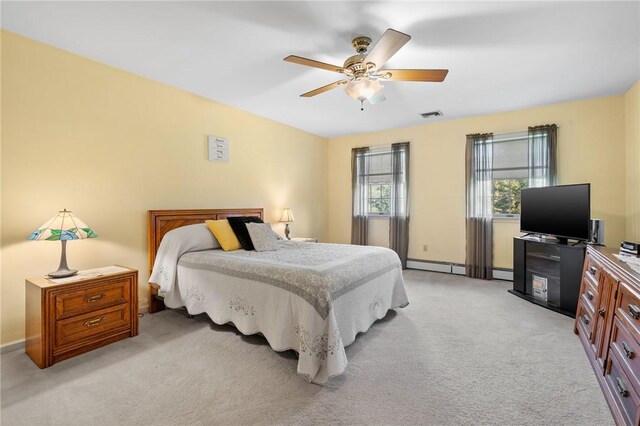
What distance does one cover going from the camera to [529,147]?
14.3ft

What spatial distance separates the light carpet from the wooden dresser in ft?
0.39

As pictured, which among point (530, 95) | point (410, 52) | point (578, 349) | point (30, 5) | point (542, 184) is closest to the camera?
point (30, 5)

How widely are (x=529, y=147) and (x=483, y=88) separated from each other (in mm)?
1441

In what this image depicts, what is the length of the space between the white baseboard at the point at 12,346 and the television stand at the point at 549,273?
531cm

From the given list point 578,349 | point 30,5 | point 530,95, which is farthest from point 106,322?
point 530,95

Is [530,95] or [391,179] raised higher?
[530,95]

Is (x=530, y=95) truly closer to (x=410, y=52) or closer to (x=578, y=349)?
(x=410, y=52)

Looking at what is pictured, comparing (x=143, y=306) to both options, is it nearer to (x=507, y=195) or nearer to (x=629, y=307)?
(x=629, y=307)

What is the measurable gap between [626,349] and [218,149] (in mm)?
4397

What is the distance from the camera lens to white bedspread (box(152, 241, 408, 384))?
2025 millimetres

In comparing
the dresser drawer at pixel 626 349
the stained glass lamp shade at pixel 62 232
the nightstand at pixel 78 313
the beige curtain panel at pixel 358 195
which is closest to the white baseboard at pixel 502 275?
the beige curtain panel at pixel 358 195

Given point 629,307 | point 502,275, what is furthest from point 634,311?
point 502,275

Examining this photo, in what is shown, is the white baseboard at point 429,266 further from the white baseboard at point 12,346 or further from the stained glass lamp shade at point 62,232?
the white baseboard at point 12,346

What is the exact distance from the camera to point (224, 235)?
3.42m
